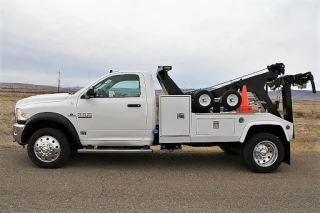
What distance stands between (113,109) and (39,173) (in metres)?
1.93

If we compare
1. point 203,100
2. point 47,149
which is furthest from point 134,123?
point 47,149

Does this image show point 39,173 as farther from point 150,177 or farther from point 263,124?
point 263,124

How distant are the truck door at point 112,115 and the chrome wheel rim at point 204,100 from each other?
1210 millimetres

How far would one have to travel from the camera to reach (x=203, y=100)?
279 inches

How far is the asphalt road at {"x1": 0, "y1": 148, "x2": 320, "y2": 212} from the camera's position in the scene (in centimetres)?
485

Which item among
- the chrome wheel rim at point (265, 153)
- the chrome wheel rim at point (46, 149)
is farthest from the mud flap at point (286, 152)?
the chrome wheel rim at point (46, 149)

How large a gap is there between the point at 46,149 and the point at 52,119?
636mm

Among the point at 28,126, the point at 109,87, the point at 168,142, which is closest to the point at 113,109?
the point at 109,87

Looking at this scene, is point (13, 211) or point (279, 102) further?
point (279, 102)

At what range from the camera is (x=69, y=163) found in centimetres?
740

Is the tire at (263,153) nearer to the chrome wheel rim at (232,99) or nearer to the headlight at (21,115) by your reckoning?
the chrome wheel rim at (232,99)

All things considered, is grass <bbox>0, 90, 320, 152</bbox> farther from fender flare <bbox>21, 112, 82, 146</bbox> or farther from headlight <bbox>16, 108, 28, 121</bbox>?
fender flare <bbox>21, 112, 82, 146</bbox>

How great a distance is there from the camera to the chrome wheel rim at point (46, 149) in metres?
6.86

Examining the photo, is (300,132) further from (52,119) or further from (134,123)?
(52,119)
